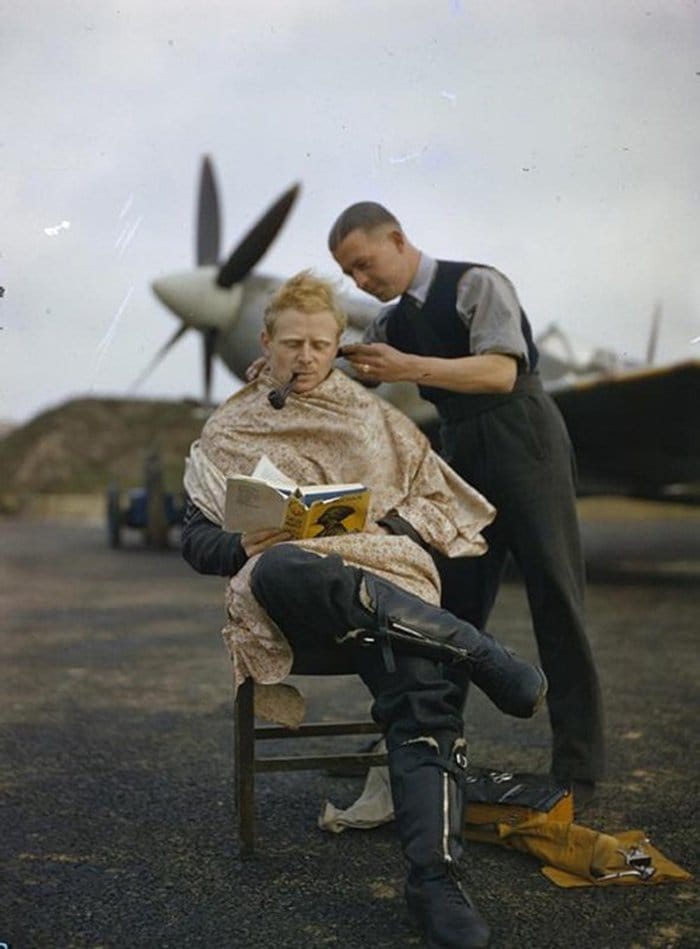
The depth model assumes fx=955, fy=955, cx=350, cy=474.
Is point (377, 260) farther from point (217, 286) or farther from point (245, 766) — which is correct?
point (217, 286)

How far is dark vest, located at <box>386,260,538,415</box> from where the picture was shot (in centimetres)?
263

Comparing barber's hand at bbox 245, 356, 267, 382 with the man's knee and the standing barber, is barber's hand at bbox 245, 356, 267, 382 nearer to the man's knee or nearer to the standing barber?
the standing barber

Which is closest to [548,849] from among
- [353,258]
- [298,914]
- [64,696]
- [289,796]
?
[298,914]

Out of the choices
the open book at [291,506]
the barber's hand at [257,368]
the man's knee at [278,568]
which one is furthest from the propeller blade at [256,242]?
the man's knee at [278,568]

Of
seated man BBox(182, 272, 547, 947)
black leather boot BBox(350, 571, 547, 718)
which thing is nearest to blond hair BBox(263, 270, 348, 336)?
seated man BBox(182, 272, 547, 947)

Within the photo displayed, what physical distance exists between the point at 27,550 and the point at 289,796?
10.5m

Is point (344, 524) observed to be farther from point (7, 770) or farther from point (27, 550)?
point (27, 550)

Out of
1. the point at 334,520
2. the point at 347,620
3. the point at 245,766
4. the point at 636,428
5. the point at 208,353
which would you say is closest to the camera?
the point at 347,620

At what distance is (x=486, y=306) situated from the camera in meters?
2.56

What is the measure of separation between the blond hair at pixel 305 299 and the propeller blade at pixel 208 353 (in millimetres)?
8788

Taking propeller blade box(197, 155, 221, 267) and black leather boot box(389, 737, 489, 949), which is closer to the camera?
black leather boot box(389, 737, 489, 949)

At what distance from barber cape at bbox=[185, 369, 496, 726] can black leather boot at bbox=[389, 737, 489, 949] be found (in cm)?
39

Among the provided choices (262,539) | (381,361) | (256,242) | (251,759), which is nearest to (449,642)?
(262,539)

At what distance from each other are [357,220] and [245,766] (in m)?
1.42
